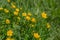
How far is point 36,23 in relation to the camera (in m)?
3.28

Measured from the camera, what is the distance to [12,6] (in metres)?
3.33

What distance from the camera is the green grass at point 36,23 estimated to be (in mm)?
3014

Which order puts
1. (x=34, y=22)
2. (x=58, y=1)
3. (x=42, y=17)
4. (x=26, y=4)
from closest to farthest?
(x=34, y=22) → (x=42, y=17) → (x=26, y=4) → (x=58, y=1)

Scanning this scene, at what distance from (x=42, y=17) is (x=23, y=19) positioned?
406mm

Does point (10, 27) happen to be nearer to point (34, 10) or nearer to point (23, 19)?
point (23, 19)

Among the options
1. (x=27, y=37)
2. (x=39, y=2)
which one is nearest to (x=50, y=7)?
(x=39, y=2)

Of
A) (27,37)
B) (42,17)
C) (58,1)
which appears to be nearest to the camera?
(27,37)

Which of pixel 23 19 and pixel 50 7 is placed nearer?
pixel 23 19

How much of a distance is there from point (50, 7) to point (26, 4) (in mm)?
471

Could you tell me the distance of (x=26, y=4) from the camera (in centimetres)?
371

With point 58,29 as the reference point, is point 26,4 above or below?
above

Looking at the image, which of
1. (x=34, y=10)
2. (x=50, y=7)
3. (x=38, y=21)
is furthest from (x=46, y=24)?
(x=50, y=7)

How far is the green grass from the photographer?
3.01 meters

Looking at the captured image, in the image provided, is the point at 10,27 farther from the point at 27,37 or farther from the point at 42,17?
the point at 42,17
